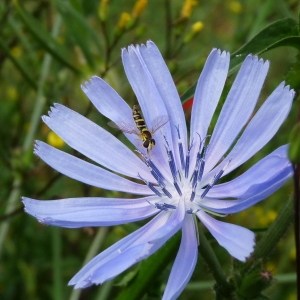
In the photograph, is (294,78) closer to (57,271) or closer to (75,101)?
(57,271)

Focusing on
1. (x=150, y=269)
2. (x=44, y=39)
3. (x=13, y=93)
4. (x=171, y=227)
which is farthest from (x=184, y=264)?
(x=13, y=93)

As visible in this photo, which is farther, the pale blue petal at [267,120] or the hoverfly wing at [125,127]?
the hoverfly wing at [125,127]

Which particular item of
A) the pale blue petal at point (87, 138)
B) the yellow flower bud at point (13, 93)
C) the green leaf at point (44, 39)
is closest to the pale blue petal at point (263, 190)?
the pale blue petal at point (87, 138)

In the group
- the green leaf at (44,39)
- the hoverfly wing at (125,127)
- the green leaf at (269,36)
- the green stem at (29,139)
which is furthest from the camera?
the green stem at (29,139)

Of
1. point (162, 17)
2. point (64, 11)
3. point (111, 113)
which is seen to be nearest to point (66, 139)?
point (111, 113)

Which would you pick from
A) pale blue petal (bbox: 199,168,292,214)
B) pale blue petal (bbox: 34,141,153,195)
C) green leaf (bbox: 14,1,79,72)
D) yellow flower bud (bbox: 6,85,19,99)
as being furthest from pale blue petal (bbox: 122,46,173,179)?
yellow flower bud (bbox: 6,85,19,99)

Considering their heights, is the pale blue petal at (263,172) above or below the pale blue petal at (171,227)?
above

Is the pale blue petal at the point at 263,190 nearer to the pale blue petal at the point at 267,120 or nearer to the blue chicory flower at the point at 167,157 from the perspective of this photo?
the blue chicory flower at the point at 167,157
